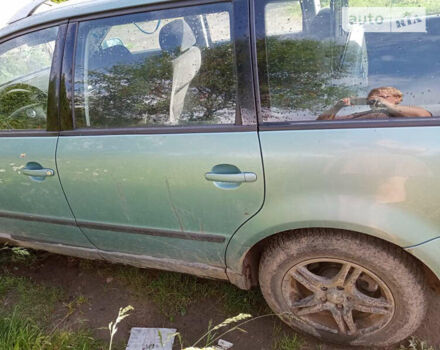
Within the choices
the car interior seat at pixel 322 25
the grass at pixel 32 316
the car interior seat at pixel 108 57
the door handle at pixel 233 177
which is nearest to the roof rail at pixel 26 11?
the car interior seat at pixel 108 57

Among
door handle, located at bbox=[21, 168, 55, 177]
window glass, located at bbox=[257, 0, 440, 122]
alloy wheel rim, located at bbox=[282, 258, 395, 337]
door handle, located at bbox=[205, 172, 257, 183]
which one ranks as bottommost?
alloy wheel rim, located at bbox=[282, 258, 395, 337]

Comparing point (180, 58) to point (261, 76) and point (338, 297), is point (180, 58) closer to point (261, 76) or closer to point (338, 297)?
point (261, 76)

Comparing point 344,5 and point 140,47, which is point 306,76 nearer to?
point 344,5

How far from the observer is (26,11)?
208 centimetres

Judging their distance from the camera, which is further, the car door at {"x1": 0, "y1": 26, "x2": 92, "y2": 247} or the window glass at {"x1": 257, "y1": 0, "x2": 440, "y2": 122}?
the car door at {"x1": 0, "y1": 26, "x2": 92, "y2": 247}

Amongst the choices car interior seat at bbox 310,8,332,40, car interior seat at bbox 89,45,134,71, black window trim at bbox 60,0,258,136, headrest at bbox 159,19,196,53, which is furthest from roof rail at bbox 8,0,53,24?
car interior seat at bbox 310,8,332,40

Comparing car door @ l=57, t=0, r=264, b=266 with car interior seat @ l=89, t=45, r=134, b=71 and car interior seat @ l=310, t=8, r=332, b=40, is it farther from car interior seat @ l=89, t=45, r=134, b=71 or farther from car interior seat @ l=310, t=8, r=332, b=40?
car interior seat @ l=310, t=8, r=332, b=40

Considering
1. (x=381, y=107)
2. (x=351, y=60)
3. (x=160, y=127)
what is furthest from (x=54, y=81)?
(x=381, y=107)

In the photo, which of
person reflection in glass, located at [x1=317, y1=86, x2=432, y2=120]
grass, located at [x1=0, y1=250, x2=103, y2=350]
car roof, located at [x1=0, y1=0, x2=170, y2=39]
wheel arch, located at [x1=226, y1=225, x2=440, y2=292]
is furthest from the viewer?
grass, located at [x1=0, y1=250, x2=103, y2=350]

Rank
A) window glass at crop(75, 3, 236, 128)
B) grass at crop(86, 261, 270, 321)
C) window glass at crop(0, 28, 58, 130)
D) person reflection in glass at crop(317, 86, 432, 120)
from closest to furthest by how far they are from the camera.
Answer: person reflection in glass at crop(317, 86, 432, 120), window glass at crop(75, 3, 236, 128), window glass at crop(0, 28, 58, 130), grass at crop(86, 261, 270, 321)

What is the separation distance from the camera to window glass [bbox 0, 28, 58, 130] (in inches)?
78.4

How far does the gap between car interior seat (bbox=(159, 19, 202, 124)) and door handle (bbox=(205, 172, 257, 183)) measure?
345mm

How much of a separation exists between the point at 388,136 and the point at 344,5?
2.05 ft

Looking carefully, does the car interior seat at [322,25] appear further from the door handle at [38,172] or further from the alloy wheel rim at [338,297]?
the door handle at [38,172]
